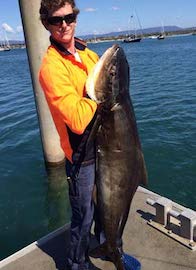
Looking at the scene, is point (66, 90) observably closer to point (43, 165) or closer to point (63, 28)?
point (63, 28)

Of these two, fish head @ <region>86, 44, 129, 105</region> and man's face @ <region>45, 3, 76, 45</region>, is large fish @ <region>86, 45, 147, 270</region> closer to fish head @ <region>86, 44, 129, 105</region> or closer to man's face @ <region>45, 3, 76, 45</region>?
fish head @ <region>86, 44, 129, 105</region>

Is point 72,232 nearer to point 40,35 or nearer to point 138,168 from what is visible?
point 138,168

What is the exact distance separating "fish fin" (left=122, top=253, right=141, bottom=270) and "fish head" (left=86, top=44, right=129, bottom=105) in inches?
92.0

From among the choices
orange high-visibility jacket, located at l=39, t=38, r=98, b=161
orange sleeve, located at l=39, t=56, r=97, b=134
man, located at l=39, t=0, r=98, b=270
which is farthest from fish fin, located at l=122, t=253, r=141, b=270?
orange sleeve, located at l=39, t=56, r=97, b=134

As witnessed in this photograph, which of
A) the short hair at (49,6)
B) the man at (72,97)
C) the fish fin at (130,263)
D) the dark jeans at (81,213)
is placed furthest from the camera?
the fish fin at (130,263)

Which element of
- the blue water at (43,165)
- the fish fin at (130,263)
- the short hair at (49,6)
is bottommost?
the blue water at (43,165)

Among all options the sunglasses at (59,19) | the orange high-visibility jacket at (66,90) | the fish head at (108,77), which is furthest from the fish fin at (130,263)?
the sunglasses at (59,19)

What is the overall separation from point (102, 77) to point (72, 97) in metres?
0.33

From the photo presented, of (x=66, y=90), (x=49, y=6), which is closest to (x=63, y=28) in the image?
(x=49, y=6)

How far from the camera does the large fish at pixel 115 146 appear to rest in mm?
3324

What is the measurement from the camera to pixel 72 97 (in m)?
3.39

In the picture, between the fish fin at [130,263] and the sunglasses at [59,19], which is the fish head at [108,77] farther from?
the fish fin at [130,263]

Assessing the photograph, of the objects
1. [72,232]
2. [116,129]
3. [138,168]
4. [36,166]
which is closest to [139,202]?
[72,232]

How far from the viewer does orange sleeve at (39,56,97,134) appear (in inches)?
131
